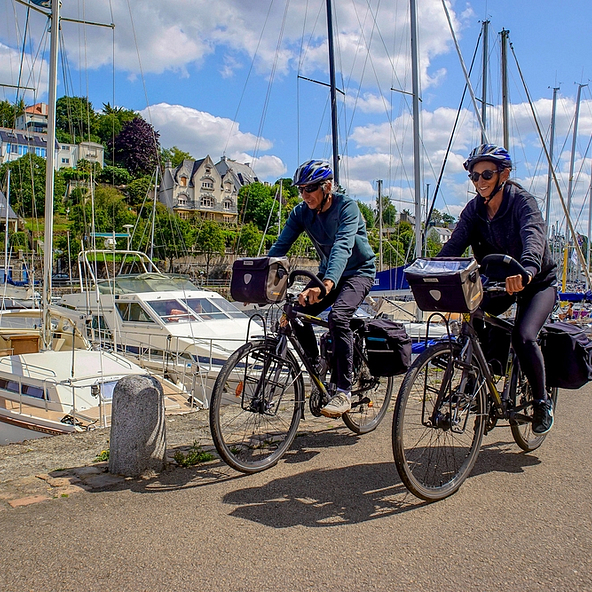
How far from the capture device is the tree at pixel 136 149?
4850 inches

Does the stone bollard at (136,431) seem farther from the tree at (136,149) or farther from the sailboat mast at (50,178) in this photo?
the tree at (136,149)

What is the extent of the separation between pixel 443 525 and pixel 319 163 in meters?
2.80

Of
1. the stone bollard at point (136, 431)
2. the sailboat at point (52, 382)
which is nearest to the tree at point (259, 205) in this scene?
the sailboat at point (52, 382)

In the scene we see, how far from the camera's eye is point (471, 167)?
4555 mm

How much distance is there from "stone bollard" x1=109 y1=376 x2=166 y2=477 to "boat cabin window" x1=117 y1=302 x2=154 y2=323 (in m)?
11.4

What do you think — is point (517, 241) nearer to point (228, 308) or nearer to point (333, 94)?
point (228, 308)

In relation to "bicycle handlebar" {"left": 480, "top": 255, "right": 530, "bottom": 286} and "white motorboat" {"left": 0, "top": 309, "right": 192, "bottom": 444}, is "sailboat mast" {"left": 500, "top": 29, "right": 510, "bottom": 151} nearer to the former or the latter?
"white motorboat" {"left": 0, "top": 309, "right": 192, "bottom": 444}

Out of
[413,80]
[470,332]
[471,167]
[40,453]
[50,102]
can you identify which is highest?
[413,80]

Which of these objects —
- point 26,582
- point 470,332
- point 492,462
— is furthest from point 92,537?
point 492,462

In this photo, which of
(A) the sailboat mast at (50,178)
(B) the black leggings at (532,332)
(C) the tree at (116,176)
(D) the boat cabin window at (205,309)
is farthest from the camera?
(C) the tree at (116,176)

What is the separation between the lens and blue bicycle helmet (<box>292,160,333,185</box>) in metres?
4.83

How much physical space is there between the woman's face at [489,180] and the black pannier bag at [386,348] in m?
1.30

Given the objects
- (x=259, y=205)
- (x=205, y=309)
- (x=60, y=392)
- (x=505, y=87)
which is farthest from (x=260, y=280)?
(x=259, y=205)

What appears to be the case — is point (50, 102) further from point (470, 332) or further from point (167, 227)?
point (167, 227)
